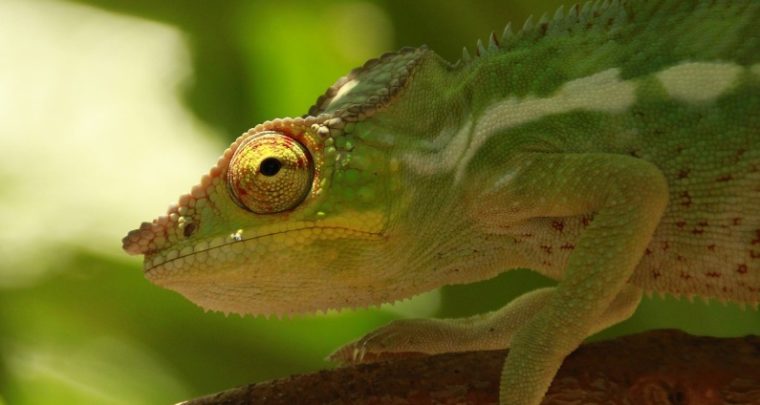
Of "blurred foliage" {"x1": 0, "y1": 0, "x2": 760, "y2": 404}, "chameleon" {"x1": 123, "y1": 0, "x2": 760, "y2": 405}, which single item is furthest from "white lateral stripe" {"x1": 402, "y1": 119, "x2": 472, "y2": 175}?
"blurred foliage" {"x1": 0, "y1": 0, "x2": 760, "y2": 404}

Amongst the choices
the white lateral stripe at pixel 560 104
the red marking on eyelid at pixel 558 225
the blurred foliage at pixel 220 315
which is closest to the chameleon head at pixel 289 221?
the white lateral stripe at pixel 560 104

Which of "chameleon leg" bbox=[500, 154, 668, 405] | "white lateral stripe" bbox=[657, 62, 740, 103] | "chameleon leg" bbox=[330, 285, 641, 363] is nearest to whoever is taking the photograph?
"chameleon leg" bbox=[500, 154, 668, 405]

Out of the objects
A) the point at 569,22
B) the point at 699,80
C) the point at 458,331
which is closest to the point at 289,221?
the point at 458,331

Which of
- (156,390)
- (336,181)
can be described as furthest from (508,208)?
(156,390)

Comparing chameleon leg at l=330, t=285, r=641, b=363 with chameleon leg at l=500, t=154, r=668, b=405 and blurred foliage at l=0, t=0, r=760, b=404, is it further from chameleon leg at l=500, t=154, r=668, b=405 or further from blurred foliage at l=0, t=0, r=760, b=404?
blurred foliage at l=0, t=0, r=760, b=404

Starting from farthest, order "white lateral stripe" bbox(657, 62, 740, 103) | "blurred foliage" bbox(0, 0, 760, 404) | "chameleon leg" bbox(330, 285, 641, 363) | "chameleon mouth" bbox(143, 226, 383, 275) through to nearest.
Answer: "blurred foliage" bbox(0, 0, 760, 404) → "chameleon leg" bbox(330, 285, 641, 363) → "chameleon mouth" bbox(143, 226, 383, 275) → "white lateral stripe" bbox(657, 62, 740, 103)

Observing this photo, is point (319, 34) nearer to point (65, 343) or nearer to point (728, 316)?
point (65, 343)

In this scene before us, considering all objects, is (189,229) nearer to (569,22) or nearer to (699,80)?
(569,22)

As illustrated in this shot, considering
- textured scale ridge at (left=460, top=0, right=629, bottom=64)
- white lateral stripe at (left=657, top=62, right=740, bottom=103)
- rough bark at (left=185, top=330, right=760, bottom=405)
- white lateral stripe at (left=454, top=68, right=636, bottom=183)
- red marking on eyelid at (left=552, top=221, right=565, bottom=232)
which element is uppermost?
textured scale ridge at (left=460, top=0, right=629, bottom=64)
